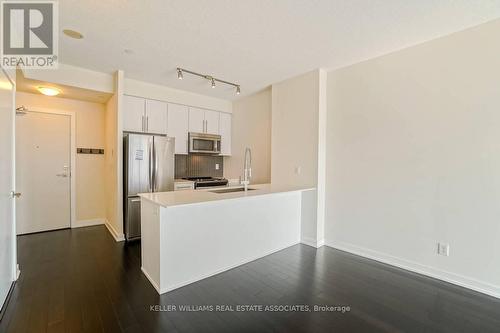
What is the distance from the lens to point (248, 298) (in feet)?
7.17

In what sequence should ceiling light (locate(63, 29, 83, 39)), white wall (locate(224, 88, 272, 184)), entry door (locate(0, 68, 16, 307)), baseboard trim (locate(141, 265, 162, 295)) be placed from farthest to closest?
1. white wall (locate(224, 88, 272, 184))
2. ceiling light (locate(63, 29, 83, 39))
3. baseboard trim (locate(141, 265, 162, 295))
4. entry door (locate(0, 68, 16, 307))

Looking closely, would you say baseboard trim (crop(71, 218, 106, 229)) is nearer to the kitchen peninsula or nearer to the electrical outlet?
the kitchen peninsula

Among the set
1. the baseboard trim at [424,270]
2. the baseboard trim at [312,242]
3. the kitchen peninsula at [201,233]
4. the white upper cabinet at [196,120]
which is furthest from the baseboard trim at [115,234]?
the baseboard trim at [424,270]

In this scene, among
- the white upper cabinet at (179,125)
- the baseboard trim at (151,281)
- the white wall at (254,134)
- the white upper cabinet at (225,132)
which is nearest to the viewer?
the baseboard trim at (151,281)

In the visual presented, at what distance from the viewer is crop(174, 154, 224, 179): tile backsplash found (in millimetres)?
4980

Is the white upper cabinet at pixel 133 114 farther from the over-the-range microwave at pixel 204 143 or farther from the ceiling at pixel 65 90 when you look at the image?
the over-the-range microwave at pixel 204 143

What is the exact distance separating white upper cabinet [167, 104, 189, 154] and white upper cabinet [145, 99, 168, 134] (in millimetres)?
95

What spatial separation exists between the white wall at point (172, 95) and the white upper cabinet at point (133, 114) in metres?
0.11

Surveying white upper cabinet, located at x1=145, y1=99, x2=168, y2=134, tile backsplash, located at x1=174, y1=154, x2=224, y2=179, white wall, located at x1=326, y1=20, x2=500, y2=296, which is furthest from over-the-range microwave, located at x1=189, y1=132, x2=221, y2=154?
white wall, located at x1=326, y1=20, x2=500, y2=296

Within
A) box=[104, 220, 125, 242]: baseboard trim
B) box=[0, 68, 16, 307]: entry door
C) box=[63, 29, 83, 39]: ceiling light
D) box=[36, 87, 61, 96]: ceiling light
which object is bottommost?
box=[104, 220, 125, 242]: baseboard trim

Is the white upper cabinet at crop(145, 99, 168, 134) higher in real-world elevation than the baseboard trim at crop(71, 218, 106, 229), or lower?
higher

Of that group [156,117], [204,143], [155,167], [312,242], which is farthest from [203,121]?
[312,242]

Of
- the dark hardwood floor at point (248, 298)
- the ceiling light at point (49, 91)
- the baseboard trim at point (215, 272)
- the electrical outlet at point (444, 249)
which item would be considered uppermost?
the ceiling light at point (49, 91)

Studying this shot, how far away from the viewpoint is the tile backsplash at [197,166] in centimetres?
498
